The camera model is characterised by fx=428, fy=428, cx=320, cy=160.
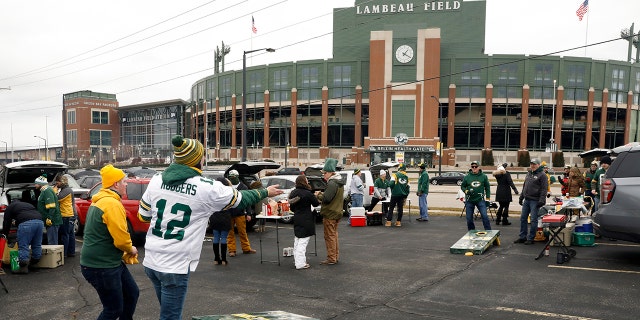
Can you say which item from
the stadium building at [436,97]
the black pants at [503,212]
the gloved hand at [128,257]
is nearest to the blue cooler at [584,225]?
the black pants at [503,212]

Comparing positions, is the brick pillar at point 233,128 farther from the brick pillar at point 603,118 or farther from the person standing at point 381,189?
the person standing at point 381,189

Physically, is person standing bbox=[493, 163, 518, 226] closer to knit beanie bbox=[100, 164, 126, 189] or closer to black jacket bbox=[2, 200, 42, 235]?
knit beanie bbox=[100, 164, 126, 189]

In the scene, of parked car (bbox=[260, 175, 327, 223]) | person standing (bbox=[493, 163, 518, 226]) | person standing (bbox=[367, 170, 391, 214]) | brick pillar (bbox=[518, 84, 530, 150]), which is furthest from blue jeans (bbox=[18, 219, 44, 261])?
brick pillar (bbox=[518, 84, 530, 150])

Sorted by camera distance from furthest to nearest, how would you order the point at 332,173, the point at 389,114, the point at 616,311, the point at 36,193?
1. the point at 389,114
2. the point at 36,193
3. the point at 332,173
4. the point at 616,311

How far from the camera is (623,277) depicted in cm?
737

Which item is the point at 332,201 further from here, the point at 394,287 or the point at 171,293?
the point at 171,293

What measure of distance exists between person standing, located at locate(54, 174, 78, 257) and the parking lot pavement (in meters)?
0.57

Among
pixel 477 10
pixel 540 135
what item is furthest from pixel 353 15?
pixel 540 135

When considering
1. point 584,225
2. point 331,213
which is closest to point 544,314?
point 331,213

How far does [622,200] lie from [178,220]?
7771 mm

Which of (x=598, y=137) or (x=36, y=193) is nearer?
(x=36, y=193)

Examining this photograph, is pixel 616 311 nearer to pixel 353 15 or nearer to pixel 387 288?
pixel 387 288

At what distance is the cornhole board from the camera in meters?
9.41

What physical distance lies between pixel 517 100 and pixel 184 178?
211 ft
